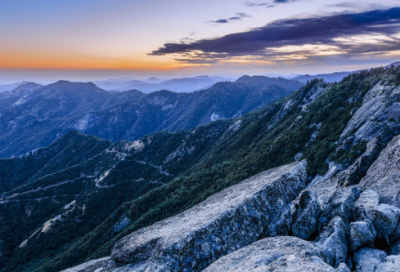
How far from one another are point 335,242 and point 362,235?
180cm

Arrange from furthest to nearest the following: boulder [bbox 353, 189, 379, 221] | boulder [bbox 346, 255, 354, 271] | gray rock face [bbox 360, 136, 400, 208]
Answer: gray rock face [bbox 360, 136, 400, 208] → boulder [bbox 353, 189, 379, 221] → boulder [bbox 346, 255, 354, 271]

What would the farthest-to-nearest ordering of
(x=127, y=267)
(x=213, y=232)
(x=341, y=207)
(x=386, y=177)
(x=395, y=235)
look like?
(x=386, y=177) → (x=341, y=207) → (x=127, y=267) → (x=213, y=232) → (x=395, y=235)

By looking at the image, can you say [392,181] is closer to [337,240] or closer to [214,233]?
[337,240]

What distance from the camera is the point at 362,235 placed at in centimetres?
1137

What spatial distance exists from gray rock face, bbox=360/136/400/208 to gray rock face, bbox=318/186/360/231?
1.89 m

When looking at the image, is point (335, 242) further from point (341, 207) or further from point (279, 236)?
point (341, 207)

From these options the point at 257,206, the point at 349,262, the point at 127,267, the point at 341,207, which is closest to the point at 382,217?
the point at 341,207

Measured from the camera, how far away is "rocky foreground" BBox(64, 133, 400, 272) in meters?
9.89

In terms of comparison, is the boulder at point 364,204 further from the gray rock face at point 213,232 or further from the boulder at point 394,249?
the gray rock face at point 213,232

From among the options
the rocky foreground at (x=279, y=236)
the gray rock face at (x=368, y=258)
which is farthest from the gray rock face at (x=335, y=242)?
the gray rock face at (x=368, y=258)

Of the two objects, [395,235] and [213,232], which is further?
[213,232]

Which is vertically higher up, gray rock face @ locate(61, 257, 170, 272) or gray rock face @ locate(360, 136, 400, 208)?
gray rock face @ locate(360, 136, 400, 208)

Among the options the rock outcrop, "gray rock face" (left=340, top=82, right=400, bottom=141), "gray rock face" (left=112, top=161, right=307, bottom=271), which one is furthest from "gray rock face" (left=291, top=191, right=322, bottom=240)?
"gray rock face" (left=340, top=82, right=400, bottom=141)

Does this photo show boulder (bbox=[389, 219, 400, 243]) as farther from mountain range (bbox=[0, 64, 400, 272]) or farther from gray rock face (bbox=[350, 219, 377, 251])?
gray rock face (bbox=[350, 219, 377, 251])
